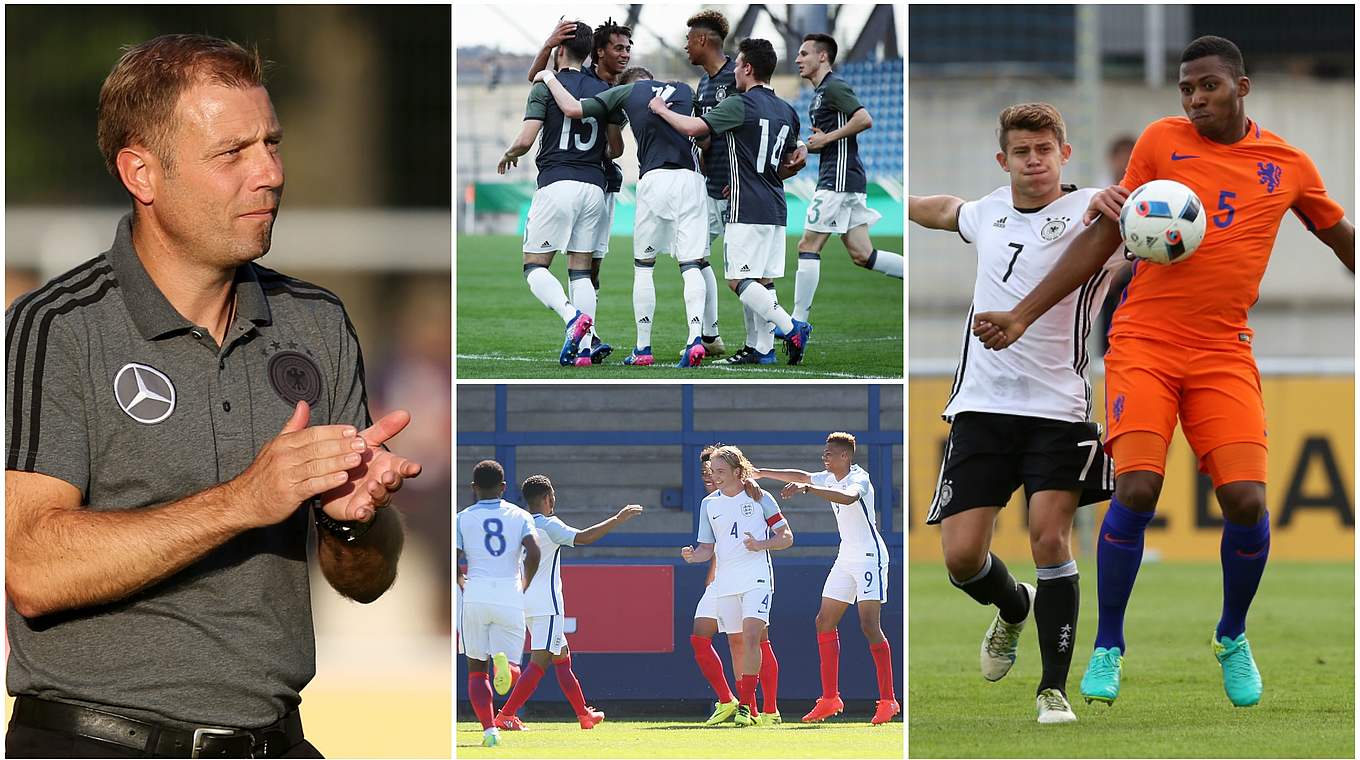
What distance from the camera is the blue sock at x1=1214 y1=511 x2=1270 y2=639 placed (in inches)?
197

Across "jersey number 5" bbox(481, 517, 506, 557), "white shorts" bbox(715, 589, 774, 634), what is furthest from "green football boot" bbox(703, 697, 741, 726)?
"jersey number 5" bbox(481, 517, 506, 557)

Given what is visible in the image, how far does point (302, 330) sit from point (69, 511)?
64cm

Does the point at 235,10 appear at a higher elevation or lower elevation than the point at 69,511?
higher

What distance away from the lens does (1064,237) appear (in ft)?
16.4

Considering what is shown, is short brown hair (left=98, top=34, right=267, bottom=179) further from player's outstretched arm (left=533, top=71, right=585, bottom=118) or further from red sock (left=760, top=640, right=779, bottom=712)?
red sock (left=760, top=640, right=779, bottom=712)

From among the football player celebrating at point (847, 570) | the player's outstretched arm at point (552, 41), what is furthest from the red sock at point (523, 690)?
the player's outstretched arm at point (552, 41)

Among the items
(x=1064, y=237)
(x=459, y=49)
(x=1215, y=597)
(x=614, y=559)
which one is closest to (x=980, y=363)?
(x=1064, y=237)

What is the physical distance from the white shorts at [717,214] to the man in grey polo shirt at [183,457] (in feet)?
6.39

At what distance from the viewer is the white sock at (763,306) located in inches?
197

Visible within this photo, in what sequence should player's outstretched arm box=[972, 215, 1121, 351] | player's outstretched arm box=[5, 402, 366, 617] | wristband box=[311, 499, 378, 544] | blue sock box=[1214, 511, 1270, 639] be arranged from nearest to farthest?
player's outstretched arm box=[5, 402, 366, 617]
wristband box=[311, 499, 378, 544]
player's outstretched arm box=[972, 215, 1121, 351]
blue sock box=[1214, 511, 1270, 639]

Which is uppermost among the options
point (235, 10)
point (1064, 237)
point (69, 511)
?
point (235, 10)

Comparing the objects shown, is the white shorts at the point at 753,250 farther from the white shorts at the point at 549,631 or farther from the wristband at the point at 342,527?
the wristband at the point at 342,527

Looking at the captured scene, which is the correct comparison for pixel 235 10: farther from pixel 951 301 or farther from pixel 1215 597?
pixel 951 301

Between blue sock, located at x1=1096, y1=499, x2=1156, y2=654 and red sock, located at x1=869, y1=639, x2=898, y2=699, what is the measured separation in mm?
674
